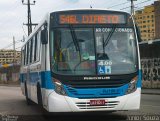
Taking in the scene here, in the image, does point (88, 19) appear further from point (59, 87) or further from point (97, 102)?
point (97, 102)

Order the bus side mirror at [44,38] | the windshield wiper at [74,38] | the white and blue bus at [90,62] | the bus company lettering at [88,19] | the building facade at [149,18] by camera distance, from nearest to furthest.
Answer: the white and blue bus at [90,62], the windshield wiper at [74,38], the bus side mirror at [44,38], the bus company lettering at [88,19], the building facade at [149,18]

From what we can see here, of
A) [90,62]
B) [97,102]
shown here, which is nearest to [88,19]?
[90,62]

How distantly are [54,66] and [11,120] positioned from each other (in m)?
2.86

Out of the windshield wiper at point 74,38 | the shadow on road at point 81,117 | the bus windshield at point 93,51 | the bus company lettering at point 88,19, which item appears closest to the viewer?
the bus windshield at point 93,51

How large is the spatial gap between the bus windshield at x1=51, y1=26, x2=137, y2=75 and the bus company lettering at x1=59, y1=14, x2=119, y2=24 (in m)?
0.25

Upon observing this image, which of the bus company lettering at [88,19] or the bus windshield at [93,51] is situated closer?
the bus windshield at [93,51]

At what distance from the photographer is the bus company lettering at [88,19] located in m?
12.7

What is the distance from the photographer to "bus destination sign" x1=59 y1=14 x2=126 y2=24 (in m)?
12.7

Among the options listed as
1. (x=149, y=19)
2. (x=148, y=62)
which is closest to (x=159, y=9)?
(x=149, y=19)

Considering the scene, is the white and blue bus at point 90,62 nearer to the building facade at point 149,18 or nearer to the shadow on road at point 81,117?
the shadow on road at point 81,117

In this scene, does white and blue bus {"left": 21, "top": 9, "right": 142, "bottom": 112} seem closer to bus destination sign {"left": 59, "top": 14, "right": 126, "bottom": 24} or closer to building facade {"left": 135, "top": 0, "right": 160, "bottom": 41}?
bus destination sign {"left": 59, "top": 14, "right": 126, "bottom": 24}

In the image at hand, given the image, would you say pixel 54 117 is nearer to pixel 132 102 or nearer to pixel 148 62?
pixel 132 102

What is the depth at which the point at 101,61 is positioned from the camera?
1221 cm

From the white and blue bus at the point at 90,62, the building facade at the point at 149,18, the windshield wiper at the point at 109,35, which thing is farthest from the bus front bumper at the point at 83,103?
the building facade at the point at 149,18
